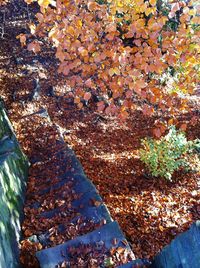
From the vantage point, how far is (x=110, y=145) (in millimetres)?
10062

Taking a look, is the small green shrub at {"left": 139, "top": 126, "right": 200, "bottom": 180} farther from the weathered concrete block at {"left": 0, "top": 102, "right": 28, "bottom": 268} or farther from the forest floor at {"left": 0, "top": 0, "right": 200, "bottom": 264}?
the weathered concrete block at {"left": 0, "top": 102, "right": 28, "bottom": 268}

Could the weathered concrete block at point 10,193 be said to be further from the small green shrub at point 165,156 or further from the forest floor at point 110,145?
the small green shrub at point 165,156

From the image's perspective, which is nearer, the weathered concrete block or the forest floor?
the weathered concrete block

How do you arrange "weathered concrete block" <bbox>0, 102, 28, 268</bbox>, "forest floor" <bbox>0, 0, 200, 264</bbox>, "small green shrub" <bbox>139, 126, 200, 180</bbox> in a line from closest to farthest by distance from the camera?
"weathered concrete block" <bbox>0, 102, 28, 268</bbox>, "forest floor" <bbox>0, 0, 200, 264</bbox>, "small green shrub" <bbox>139, 126, 200, 180</bbox>

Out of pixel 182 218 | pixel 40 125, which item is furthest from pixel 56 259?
pixel 40 125

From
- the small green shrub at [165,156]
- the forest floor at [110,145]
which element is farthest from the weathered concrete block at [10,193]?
the small green shrub at [165,156]

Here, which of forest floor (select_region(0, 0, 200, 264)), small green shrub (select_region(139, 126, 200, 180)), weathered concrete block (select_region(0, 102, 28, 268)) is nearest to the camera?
weathered concrete block (select_region(0, 102, 28, 268))

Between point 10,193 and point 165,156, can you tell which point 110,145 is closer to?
point 165,156

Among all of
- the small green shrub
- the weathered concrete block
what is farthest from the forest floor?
the weathered concrete block

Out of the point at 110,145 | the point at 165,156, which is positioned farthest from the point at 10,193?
the point at 110,145

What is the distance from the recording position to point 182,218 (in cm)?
Result: 686

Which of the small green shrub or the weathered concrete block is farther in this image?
the small green shrub

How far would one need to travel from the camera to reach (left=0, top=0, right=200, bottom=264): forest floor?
661cm

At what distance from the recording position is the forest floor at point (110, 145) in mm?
6609
